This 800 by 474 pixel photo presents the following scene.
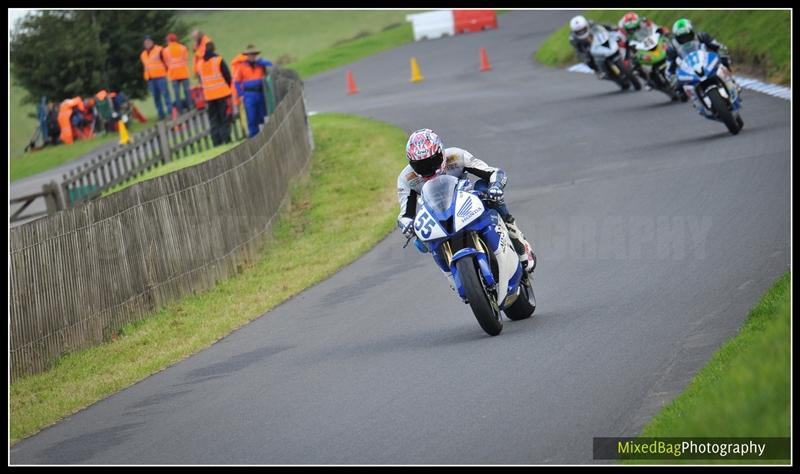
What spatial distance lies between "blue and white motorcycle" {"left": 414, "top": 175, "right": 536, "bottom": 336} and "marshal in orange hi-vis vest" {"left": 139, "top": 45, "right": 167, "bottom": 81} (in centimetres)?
2331

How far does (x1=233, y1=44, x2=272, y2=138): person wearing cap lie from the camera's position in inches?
1022

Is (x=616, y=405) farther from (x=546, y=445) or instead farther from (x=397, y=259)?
(x=397, y=259)

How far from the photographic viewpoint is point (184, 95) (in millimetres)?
34031

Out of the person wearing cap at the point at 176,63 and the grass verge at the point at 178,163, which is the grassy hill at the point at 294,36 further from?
the grass verge at the point at 178,163

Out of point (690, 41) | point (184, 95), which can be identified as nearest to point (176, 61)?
point (184, 95)

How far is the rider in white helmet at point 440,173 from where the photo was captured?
10.6m

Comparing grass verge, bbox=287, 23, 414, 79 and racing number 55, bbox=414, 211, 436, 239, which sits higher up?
racing number 55, bbox=414, 211, 436, 239

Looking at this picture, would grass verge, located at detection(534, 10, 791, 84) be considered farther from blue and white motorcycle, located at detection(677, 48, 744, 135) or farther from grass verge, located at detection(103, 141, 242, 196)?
grass verge, located at detection(103, 141, 242, 196)

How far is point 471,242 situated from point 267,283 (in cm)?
619

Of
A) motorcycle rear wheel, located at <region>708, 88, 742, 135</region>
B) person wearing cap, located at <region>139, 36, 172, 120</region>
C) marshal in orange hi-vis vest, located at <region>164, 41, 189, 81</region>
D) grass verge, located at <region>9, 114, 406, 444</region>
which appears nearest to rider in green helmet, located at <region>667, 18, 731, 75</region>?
motorcycle rear wheel, located at <region>708, 88, 742, 135</region>

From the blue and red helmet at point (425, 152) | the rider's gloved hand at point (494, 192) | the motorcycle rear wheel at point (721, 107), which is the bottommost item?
the motorcycle rear wheel at point (721, 107)

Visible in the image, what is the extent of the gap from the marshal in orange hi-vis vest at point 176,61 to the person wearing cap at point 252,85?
18.1 feet

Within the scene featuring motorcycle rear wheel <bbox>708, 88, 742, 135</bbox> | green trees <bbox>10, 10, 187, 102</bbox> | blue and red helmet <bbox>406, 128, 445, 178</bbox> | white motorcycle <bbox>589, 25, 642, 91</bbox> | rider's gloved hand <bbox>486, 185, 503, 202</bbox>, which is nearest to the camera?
blue and red helmet <bbox>406, 128, 445, 178</bbox>

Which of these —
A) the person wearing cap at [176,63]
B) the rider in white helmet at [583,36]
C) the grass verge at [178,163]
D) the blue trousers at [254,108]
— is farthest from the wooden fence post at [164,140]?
the rider in white helmet at [583,36]
